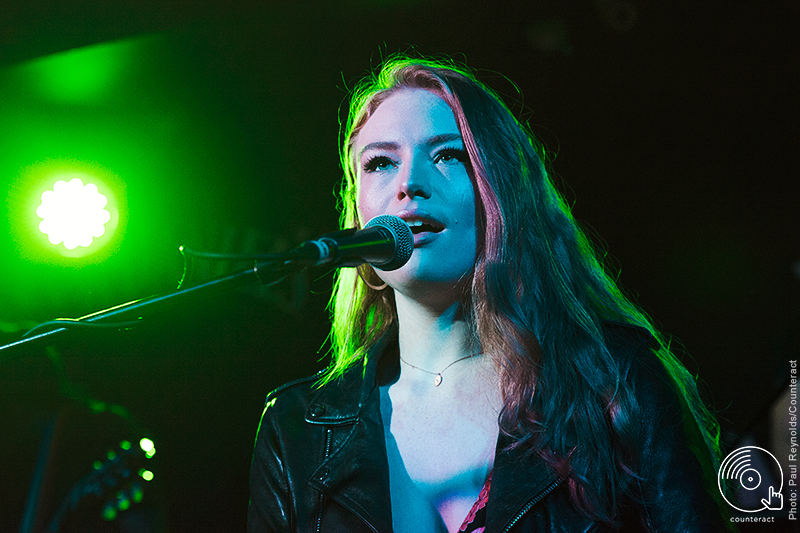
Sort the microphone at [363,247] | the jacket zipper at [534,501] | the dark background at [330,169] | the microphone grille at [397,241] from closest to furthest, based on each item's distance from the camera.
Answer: the microphone at [363,247] → the microphone grille at [397,241] → the jacket zipper at [534,501] → the dark background at [330,169]

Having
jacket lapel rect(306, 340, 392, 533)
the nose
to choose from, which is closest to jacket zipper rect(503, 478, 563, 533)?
jacket lapel rect(306, 340, 392, 533)

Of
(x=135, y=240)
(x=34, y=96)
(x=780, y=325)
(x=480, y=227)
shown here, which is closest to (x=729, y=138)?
(x=780, y=325)

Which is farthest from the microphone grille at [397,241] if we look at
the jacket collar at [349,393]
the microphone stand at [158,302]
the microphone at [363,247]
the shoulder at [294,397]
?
the shoulder at [294,397]

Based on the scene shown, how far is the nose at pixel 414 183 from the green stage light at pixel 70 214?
5.44 feet

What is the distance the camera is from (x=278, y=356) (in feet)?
9.14

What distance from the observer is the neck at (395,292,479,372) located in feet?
6.03

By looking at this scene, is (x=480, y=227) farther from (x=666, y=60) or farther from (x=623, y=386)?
(x=666, y=60)

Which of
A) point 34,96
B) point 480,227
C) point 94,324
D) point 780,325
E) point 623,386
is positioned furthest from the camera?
point 34,96

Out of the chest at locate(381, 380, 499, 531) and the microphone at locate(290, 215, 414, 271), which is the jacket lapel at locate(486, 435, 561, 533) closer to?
the chest at locate(381, 380, 499, 531)

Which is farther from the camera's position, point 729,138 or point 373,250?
point 729,138

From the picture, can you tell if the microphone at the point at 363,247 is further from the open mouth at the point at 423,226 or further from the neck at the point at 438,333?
the neck at the point at 438,333

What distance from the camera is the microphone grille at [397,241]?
1308 millimetres

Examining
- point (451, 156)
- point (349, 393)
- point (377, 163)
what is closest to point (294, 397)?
point (349, 393)

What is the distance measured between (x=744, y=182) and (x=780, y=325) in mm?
565
